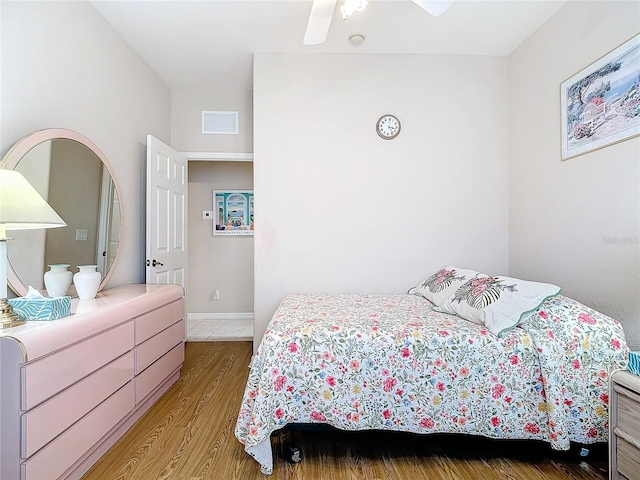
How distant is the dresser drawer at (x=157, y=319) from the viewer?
219 centimetres

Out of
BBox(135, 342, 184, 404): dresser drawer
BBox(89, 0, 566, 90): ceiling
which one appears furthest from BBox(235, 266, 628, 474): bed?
BBox(89, 0, 566, 90): ceiling

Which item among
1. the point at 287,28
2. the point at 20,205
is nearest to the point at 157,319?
the point at 20,205

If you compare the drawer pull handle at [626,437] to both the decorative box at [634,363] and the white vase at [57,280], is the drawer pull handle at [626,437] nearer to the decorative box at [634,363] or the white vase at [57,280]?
the decorative box at [634,363]

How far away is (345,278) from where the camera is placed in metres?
3.18

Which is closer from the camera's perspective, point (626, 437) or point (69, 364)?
point (626, 437)

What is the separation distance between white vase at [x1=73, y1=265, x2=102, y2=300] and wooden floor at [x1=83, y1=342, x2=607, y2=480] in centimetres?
85

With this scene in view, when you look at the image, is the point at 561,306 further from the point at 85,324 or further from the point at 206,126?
the point at 206,126

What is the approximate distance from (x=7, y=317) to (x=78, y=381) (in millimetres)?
408

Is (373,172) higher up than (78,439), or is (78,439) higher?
(373,172)

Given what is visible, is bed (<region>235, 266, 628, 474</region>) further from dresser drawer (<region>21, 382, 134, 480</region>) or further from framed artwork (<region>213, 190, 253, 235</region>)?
framed artwork (<region>213, 190, 253, 235</region>)

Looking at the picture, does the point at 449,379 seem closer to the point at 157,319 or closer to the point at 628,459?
the point at 628,459

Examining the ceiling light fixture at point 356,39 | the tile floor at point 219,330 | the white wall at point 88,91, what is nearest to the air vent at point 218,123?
the white wall at point 88,91

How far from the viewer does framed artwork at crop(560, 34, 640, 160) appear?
1957 millimetres

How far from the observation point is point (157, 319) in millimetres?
2428
